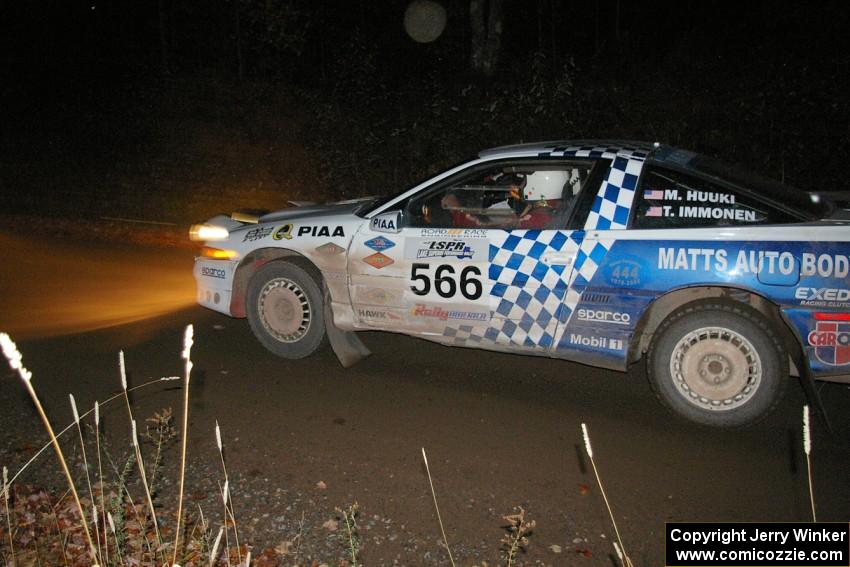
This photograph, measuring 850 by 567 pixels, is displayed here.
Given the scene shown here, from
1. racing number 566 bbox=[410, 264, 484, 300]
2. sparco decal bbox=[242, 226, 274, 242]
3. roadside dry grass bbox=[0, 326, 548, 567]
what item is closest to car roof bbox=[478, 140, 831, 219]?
racing number 566 bbox=[410, 264, 484, 300]

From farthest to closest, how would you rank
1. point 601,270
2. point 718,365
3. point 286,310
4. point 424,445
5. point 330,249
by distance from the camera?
1. point 286,310
2. point 330,249
3. point 601,270
4. point 718,365
5. point 424,445

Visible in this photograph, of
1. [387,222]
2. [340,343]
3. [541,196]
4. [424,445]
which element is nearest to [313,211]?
[387,222]

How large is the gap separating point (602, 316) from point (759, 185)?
51.9 inches

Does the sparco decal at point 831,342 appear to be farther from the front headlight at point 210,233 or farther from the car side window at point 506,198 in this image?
the front headlight at point 210,233

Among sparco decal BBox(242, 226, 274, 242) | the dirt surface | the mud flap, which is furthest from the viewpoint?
sparco decal BBox(242, 226, 274, 242)

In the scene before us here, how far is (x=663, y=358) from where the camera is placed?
5129mm

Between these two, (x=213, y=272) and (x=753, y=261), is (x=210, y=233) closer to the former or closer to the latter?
(x=213, y=272)

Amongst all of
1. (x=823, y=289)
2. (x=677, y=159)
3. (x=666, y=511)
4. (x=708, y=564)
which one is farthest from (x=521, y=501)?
(x=677, y=159)

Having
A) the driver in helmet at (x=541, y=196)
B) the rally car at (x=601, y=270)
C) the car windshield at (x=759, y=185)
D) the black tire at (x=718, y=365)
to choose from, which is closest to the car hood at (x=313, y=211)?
the rally car at (x=601, y=270)

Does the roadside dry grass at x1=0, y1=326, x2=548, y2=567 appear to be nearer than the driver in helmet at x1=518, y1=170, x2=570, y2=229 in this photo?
Yes

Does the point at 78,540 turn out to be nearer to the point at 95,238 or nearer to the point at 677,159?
the point at 677,159

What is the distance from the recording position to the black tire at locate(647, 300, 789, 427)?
16.1ft

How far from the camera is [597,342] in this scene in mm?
5246

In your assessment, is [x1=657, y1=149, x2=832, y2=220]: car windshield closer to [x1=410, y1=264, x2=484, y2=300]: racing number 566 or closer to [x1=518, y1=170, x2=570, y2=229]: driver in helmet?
[x1=518, y1=170, x2=570, y2=229]: driver in helmet
